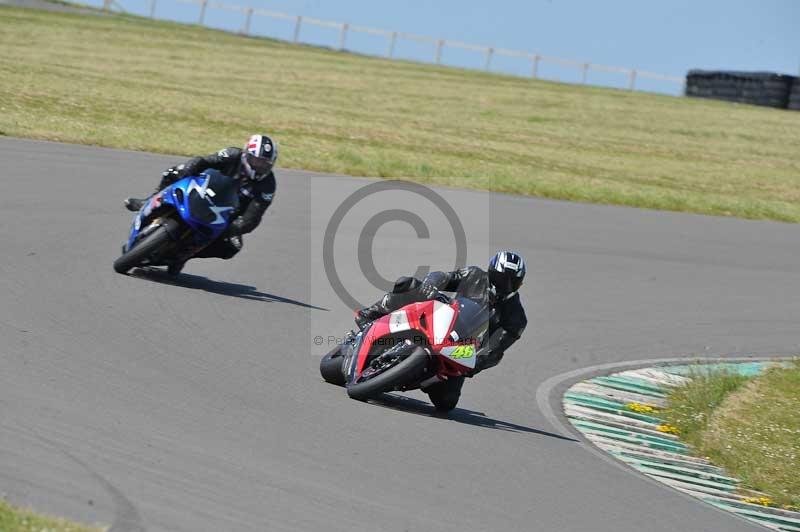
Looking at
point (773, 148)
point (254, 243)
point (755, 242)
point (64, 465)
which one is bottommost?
point (64, 465)

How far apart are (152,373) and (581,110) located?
34.3 m

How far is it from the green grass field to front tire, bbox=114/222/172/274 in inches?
345

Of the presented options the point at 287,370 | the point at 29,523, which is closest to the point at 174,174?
the point at 287,370

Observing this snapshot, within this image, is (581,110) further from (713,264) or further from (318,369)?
(318,369)

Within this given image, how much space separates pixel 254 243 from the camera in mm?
14953

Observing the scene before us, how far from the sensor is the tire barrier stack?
159 feet

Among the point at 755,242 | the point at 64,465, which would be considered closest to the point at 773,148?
the point at 755,242

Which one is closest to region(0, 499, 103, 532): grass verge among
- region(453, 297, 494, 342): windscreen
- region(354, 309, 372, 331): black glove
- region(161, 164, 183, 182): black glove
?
region(453, 297, 494, 342): windscreen

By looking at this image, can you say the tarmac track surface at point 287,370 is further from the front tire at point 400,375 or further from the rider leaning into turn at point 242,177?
the rider leaning into turn at point 242,177

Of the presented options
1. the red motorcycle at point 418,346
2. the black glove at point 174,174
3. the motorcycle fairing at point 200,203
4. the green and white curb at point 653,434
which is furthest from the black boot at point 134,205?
the green and white curb at point 653,434

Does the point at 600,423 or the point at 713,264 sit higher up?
the point at 713,264

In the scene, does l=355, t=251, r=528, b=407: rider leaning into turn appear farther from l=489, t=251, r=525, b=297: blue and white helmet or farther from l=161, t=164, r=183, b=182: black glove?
l=161, t=164, r=183, b=182: black glove

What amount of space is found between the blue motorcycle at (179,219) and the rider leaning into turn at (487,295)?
10.1 ft

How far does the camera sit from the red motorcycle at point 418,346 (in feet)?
27.4
